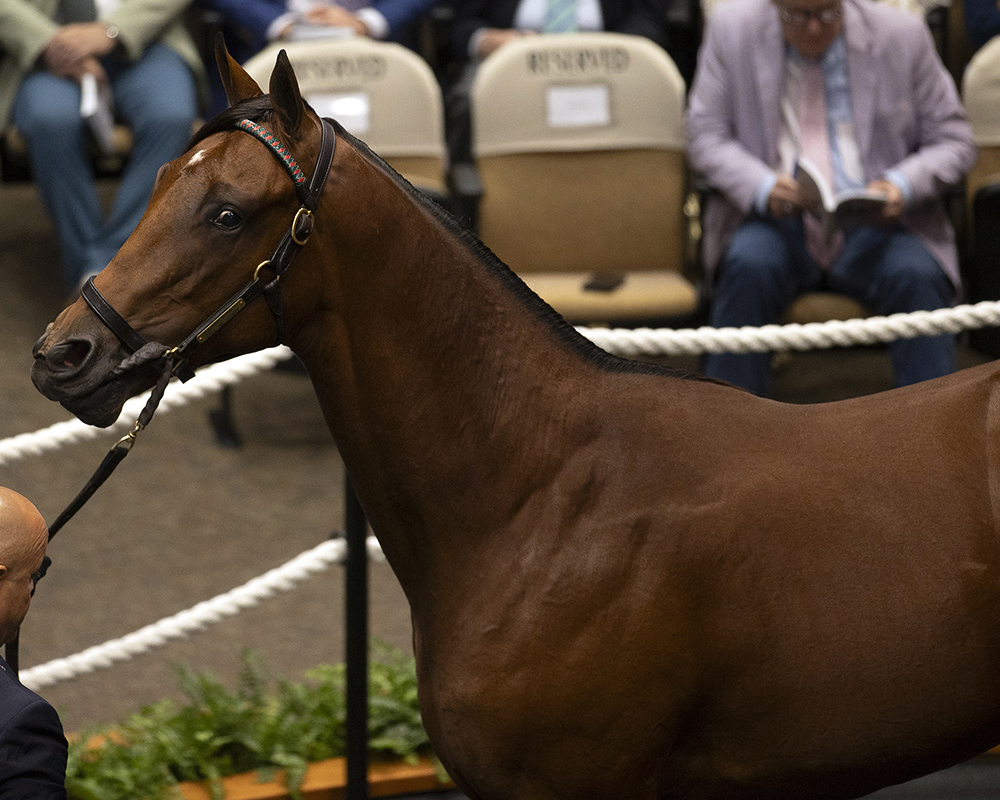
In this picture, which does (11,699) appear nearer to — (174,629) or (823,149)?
(174,629)

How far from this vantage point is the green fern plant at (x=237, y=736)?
2.92 metres

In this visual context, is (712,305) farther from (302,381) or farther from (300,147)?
(300,147)

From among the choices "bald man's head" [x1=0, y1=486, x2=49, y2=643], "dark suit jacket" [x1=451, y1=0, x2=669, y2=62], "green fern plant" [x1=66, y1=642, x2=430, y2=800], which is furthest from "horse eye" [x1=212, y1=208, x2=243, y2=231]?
"dark suit jacket" [x1=451, y1=0, x2=669, y2=62]

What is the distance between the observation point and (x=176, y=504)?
472 cm

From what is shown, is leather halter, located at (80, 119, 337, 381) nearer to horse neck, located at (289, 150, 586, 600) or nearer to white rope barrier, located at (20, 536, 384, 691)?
horse neck, located at (289, 150, 586, 600)

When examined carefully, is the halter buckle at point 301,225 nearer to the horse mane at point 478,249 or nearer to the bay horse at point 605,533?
the bay horse at point 605,533

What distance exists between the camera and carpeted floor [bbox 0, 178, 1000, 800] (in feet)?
12.9

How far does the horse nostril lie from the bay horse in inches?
2.1

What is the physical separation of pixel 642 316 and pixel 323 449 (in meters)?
1.45

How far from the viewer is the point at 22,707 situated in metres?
1.65

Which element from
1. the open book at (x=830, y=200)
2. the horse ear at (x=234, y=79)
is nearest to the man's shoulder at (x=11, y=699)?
the horse ear at (x=234, y=79)

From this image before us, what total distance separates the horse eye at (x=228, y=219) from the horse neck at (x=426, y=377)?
5.1 inches

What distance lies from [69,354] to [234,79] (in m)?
0.52

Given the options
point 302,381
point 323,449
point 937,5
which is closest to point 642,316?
point 323,449
